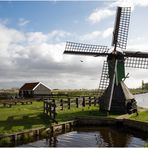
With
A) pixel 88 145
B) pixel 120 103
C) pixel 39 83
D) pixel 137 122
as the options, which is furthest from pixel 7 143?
pixel 39 83

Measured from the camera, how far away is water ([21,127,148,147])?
20.6m

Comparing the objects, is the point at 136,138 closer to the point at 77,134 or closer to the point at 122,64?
the point at 77,134

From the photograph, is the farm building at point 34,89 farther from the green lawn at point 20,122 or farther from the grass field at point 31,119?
the green lawn at point 20,122

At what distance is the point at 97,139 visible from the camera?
22.3 metres

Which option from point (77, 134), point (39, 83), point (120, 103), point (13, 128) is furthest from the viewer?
point (39, 83)

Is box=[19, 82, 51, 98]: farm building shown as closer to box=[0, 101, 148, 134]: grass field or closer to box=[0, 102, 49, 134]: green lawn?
box=[0, 101, 148, 134]: grass field

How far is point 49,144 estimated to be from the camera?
20500 mm

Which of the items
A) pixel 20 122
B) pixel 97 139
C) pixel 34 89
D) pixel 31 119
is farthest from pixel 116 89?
pixel 34 89

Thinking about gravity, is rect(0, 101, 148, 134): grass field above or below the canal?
above

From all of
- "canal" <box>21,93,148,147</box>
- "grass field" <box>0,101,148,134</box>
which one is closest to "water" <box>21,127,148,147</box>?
"canal" <box>21,93,148,147</box>

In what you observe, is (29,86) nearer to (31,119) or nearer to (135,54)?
(135,54)

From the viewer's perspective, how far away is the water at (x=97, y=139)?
67.7 ft

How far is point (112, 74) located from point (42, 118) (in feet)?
29.7

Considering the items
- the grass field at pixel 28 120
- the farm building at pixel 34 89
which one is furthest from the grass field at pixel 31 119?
the farm building at pixel 34 89
